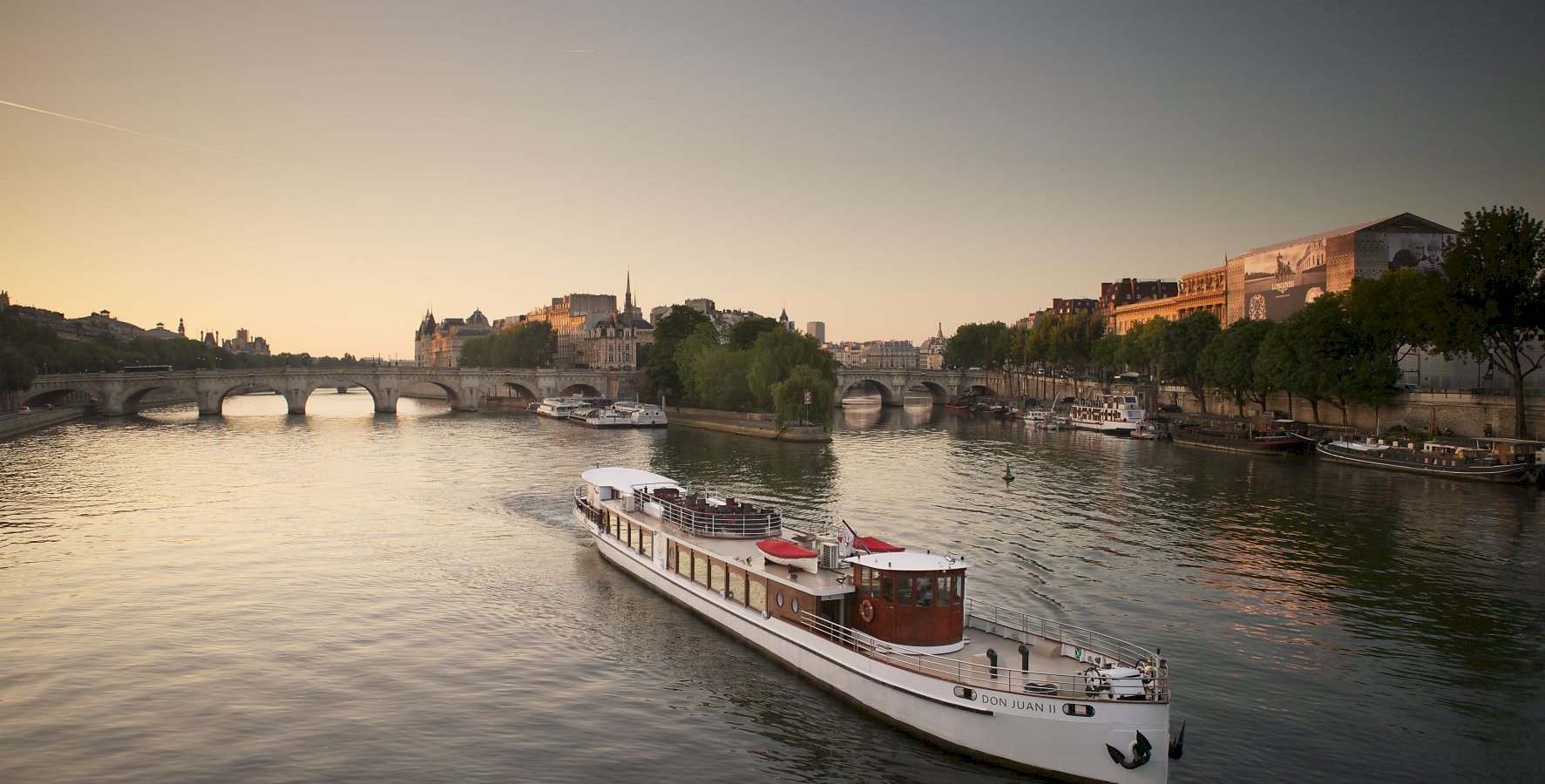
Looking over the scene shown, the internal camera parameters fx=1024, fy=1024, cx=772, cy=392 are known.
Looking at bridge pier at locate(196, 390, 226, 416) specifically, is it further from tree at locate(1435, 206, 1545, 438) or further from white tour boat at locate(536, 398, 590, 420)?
tree at locate(1435, 206, 1545, 438)

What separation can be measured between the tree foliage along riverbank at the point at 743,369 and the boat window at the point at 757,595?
55.5 m

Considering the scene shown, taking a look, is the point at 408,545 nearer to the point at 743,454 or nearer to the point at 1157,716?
the point at 1157,716

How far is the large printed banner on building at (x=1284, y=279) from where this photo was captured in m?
96.2

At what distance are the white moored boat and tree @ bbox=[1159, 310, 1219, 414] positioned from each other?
77647 millimetres

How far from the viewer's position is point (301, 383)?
386ft

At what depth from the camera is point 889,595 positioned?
2183cm

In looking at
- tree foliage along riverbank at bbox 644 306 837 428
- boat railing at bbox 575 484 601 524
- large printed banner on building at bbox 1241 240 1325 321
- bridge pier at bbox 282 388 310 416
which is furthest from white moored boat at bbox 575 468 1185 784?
bridge pier at bbox 282 388 310 416

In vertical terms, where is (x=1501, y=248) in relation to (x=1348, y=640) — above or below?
above

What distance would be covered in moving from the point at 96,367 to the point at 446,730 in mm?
133656

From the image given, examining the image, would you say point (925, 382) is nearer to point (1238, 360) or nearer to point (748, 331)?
point (748, 331)

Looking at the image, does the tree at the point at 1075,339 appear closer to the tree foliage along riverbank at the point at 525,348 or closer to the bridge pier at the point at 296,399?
the bridge pier at the point at 296,399

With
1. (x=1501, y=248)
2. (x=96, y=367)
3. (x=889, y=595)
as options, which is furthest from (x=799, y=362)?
(x=96, y=367)

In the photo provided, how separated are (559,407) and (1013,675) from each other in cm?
10292

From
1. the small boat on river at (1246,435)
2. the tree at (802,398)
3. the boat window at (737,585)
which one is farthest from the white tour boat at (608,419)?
the boat window at (737,585)
